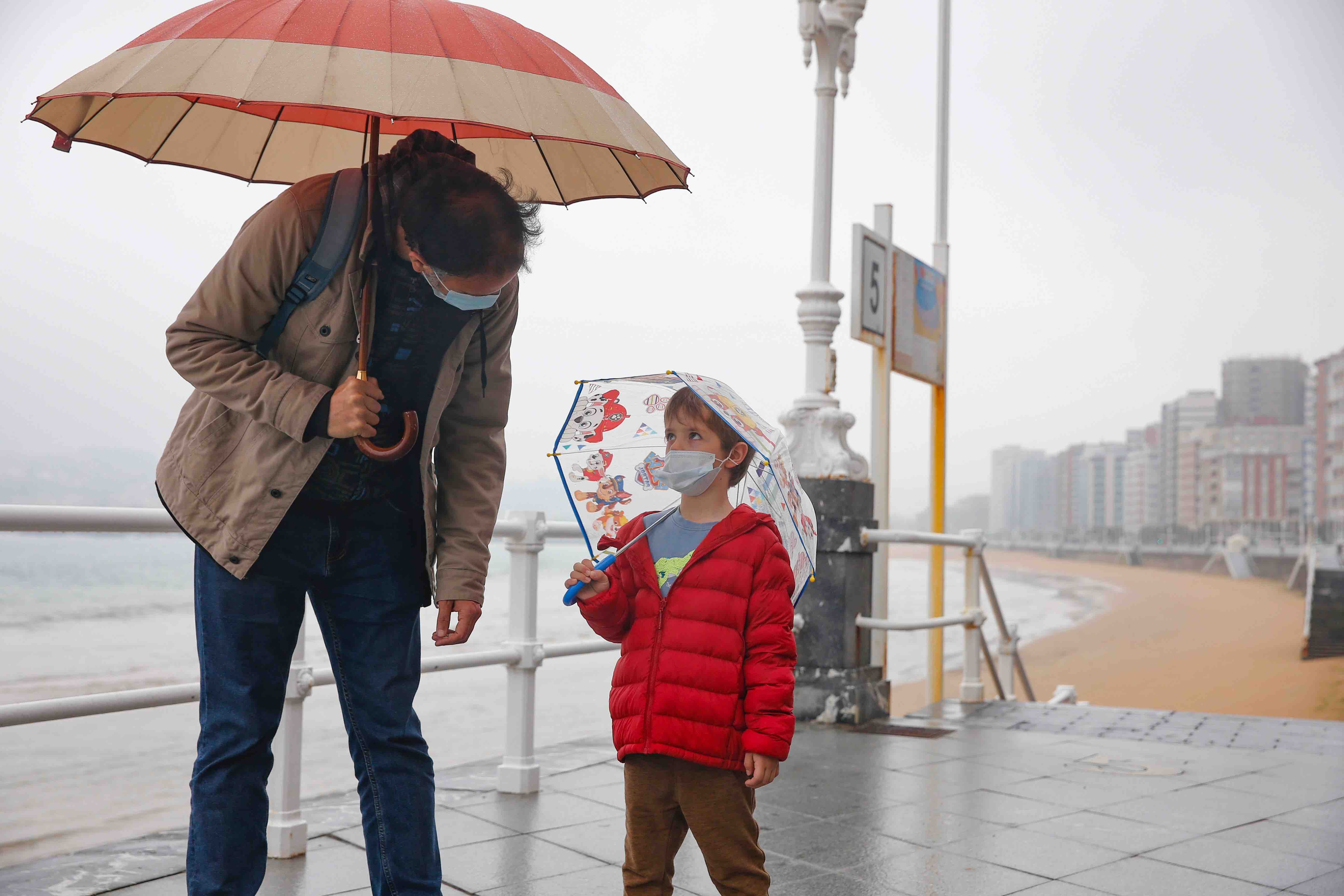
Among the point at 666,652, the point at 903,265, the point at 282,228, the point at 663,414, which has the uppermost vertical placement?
the point at 903,265

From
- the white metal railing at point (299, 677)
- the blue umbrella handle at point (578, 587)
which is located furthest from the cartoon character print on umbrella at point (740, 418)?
the white metal railing at point (299, 677)

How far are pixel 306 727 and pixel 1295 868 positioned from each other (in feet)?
42.3

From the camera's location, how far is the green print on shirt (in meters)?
2.45

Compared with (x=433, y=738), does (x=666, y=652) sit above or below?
above

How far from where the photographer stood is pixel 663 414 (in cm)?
268

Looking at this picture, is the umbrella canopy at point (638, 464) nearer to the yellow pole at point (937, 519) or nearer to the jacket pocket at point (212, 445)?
the jacket pocket at point (212, 445)

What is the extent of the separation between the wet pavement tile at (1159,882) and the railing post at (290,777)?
2.29 m

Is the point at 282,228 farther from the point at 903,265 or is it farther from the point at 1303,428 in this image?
the point at 1303,428

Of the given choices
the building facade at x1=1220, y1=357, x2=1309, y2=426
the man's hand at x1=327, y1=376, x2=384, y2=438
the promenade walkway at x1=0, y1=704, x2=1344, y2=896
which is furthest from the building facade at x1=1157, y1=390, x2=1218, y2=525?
the man's hand at x1=327, y1=376, x2=384, y2=438

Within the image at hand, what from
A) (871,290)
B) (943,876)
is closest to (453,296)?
(943,876)

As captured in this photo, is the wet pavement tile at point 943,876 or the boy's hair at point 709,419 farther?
the wet pavement tile at point 943,876

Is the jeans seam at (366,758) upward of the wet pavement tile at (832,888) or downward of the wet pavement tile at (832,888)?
upward

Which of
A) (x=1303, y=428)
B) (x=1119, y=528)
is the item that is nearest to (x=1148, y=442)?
(x=1303, y=428)

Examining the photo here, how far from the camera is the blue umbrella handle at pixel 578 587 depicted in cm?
231
